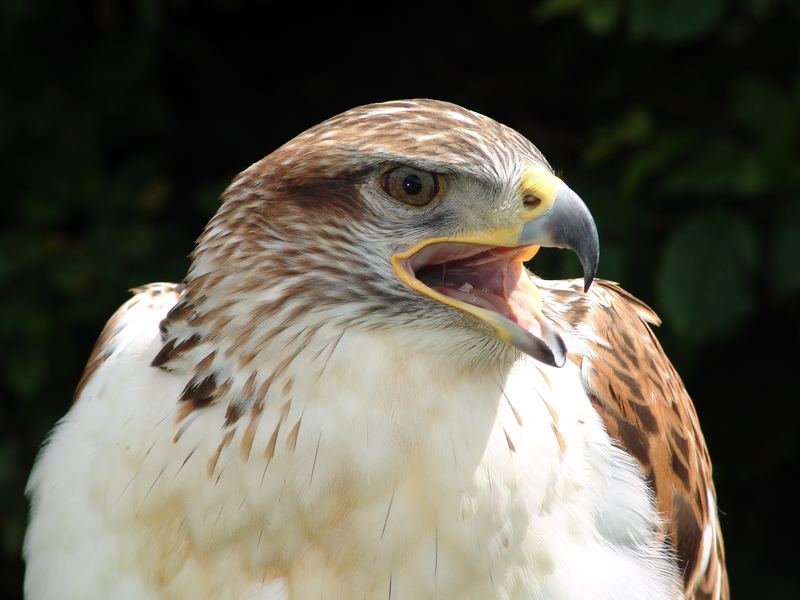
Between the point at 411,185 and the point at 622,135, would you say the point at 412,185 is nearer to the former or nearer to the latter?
the point at 411,185

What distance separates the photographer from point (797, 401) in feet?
13.4

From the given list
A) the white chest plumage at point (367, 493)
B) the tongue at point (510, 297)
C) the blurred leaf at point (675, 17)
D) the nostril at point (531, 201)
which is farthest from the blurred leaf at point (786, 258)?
the nostril at point (531, 201)

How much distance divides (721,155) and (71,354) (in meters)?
2.41

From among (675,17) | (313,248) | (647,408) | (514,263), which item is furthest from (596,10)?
(313,248)

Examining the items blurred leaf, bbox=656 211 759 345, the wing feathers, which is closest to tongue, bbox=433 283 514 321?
the wing feathers

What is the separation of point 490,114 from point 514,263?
2.52m

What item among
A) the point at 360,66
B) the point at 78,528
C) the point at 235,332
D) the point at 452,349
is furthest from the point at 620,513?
the point at 360,66

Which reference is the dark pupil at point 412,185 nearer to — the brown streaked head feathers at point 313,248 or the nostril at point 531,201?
the brown streaked head feathers at point 313,248

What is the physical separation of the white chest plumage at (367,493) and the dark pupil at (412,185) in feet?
0.85

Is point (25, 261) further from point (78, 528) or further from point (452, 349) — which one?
point (452, 349)

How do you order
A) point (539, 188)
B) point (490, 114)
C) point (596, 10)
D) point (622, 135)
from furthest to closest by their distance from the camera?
point (490, 114) → point (622, 135) → point (596, 10) → point (539, 188)

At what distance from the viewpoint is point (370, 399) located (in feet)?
6.26

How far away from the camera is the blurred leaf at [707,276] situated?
347 centimetres

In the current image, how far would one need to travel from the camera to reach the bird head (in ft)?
6.22
